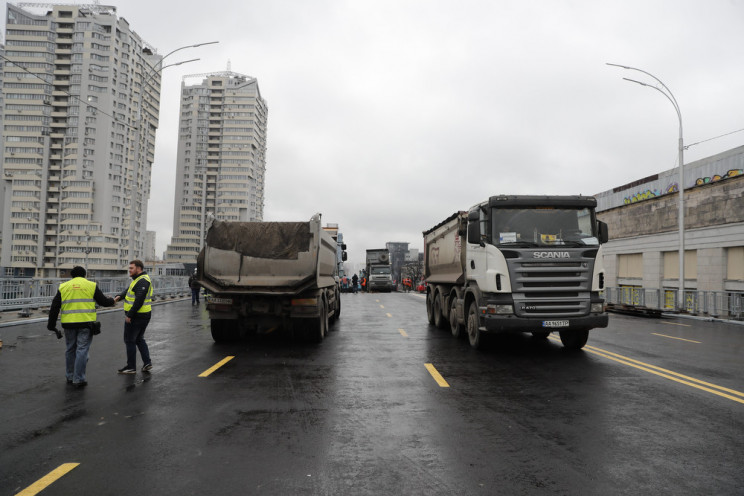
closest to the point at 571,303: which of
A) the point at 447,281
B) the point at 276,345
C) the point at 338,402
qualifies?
the point at 447,281

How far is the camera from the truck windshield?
397 inches

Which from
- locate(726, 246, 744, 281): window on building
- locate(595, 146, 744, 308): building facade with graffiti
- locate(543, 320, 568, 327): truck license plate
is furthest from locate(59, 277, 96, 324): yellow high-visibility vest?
locate(726, 246, 744, 281): window on building

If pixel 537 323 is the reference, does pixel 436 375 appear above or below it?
below

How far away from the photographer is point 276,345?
11805mm

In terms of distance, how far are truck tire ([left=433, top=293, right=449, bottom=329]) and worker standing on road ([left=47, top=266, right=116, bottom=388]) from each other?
9704 mm

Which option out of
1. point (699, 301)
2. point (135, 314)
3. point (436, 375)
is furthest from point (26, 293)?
point (699, 301)

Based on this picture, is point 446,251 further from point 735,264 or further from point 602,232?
point 735,264

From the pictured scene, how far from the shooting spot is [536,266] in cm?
984

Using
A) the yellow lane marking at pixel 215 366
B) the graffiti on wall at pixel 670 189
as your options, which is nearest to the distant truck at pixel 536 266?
the yellow lane marking at pixel 215 366

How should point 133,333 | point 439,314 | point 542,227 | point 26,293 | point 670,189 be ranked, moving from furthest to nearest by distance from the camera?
point 670,189, point 26,293, point 439,314, point 542,227, point 133,333

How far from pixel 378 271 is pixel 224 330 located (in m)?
39.7

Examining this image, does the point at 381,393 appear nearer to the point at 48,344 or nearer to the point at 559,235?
the point at 559,235

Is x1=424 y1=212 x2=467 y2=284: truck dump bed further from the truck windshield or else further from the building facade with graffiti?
the building facade with graffiti

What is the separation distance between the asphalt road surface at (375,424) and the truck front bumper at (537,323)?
0.64 m
